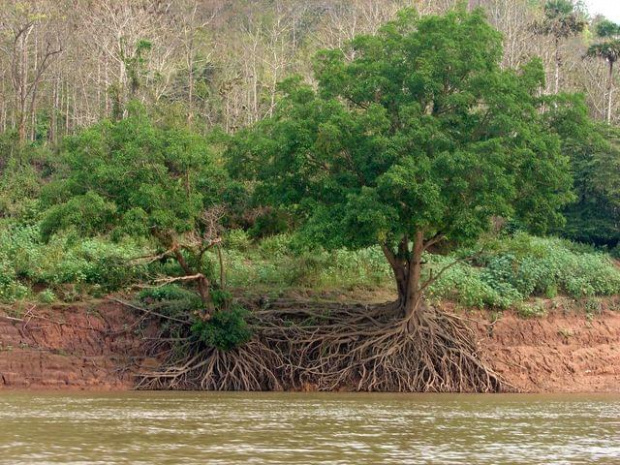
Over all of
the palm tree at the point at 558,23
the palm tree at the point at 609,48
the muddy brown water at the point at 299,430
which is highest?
the palm tree at the point at 558,23

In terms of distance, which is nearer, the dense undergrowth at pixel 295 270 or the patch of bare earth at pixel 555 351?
the dense undergrowth at pixel 295 270

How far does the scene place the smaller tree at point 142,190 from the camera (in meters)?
27.3

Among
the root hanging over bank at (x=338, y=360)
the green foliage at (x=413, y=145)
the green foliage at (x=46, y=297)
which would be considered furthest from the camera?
the green foliage at (x=46, y=297)

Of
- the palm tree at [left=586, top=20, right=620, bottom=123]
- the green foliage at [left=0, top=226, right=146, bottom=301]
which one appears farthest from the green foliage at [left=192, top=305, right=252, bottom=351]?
the palm tree at [left=586, top=20, right=620, bottom=123]

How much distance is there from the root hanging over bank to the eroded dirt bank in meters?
1.44

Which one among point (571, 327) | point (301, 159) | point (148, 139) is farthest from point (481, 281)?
point (148, 139)

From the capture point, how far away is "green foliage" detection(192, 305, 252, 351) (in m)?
28.6

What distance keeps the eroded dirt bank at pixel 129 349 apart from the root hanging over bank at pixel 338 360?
1436 millimetres

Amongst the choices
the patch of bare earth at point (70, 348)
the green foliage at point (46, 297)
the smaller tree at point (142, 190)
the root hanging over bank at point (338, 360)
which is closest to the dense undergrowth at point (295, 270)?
the green foliage at point (46, 297)

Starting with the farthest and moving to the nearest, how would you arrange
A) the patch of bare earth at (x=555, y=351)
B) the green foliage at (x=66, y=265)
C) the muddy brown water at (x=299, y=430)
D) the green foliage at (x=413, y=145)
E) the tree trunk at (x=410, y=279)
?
the patch of bare earth at (x=555, y=351)
the tree trunk at (x=410, y=279)
the green foliage at (x=66, y=265)
the green foliage at (x=413, y=145)
the muddy brown water at (x=299, y=430)

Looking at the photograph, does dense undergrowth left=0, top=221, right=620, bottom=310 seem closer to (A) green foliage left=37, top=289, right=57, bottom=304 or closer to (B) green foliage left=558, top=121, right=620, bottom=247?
(A) green foliage left=37, top=289, right=57, bottom=304

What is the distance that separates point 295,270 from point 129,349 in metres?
6.53

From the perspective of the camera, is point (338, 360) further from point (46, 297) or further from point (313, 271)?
point (46, 297)

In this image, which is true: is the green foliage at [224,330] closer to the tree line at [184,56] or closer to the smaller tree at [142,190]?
the smaller tree at [142,190]
